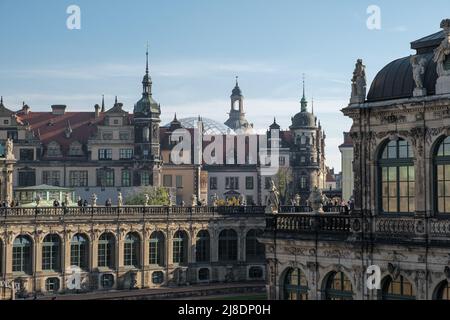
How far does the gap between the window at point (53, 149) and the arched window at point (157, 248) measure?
40498mm

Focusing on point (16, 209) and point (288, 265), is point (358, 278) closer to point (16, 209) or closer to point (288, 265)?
point (288, 265)

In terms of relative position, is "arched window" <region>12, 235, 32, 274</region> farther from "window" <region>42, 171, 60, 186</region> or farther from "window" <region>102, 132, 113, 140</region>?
"window" <region>102, 132, 113, 140</region>

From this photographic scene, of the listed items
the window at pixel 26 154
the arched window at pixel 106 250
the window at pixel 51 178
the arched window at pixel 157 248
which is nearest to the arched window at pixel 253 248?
the arched window at pixel 157 248

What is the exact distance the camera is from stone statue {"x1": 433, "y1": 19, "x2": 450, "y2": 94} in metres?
35.4

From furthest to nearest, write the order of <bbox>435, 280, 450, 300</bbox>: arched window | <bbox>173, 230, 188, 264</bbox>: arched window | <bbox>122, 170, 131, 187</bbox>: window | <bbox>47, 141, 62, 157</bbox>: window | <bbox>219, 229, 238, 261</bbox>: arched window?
<bbox>122, 170, 131, 187</bbox>: window
<bbox>47, 141, 62, 157</bbox>: window
<bbox>219, 229, 238, 261</bbox>: arched window
<bbox>173, 230, 188, 264</bbox>: arched window
<bbox>435, 280, 450, 300</bbox>: arched window

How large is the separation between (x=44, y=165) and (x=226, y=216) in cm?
3984

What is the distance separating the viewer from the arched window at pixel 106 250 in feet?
298

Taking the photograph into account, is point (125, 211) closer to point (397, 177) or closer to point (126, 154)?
point (126, 154)

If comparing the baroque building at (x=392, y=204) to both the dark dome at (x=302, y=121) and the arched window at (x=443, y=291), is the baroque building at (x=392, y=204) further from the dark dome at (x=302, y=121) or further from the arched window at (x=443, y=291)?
the dark dome at (x=302, y=121)

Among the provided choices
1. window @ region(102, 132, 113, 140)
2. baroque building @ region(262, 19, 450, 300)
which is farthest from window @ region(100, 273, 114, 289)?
baroque building @ region(262, 19, 450, 300)

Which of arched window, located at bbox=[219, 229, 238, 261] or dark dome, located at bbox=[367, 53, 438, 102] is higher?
dark dome, located at bbox=[367, 53, 438, 102]

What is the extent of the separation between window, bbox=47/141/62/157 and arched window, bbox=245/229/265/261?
135 ft

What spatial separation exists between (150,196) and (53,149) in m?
18.3
